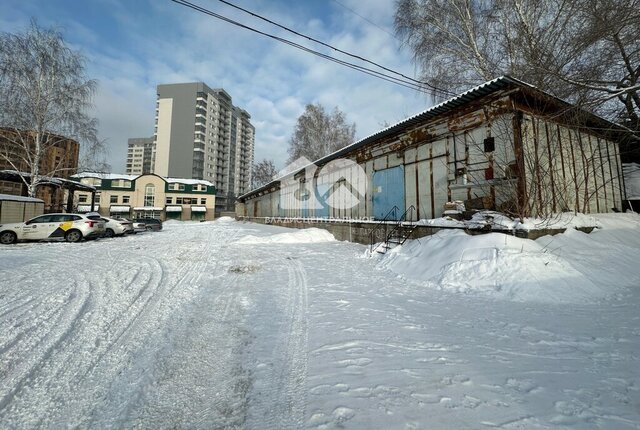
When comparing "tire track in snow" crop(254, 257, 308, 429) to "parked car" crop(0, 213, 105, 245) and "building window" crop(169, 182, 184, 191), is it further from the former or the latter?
"building window" crop(169, 182, 184, 191)

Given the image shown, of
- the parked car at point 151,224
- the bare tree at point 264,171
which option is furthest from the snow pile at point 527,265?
the bare tree at point 264,171

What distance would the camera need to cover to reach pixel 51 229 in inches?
469

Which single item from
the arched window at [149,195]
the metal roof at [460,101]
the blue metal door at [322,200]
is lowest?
the blue metal door at [322,200]

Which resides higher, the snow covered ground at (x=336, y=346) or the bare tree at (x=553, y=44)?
the bare tree at (x=553, y=44)

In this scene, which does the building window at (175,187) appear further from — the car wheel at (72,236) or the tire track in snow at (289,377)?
the tire track in snow at (289,377)

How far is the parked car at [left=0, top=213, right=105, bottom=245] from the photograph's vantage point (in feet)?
37.2

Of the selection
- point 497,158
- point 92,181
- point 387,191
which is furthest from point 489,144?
point 92,181

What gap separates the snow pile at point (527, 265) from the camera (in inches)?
182

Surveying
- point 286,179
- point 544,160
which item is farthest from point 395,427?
point 286,179

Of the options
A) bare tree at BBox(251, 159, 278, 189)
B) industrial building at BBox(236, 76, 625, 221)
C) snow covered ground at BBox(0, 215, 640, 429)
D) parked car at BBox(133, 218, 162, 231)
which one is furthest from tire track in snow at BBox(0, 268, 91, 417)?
bare tree at BBox(251, 159, 278, 189)

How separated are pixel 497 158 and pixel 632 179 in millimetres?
9012

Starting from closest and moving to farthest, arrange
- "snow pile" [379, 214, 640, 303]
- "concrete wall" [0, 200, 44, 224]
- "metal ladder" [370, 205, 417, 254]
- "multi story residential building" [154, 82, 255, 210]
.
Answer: "snow pile" [379, 214, 640, 303]
"metal ladder" [370, 205, 417, 254]
"concrete wall" [0, 200, 44, 224]
"multi story residential building" [154, 82, 255, 210]

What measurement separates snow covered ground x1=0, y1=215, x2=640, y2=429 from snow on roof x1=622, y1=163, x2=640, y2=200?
7898mm

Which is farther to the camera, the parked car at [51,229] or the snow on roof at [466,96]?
the parked car at [51,229]
